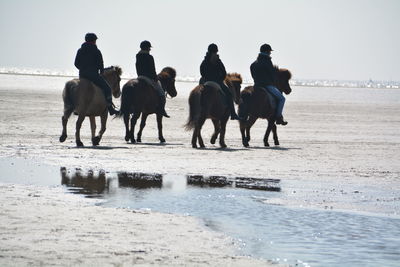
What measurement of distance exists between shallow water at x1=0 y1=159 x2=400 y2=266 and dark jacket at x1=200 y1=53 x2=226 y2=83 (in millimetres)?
5478

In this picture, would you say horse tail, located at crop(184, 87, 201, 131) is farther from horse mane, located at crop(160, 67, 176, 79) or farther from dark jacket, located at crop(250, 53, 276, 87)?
horse mane, located at crop(160, 67, 176, 79)

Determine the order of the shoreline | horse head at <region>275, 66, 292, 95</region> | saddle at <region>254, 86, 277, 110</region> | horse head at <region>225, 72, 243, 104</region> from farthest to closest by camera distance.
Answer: horse head at <region>275, 66, 292, 95</region>, saddle at <region>254, 86, 277, 110</region>, horse head at <region>225, 72, 243, 104</region>, the shoreline

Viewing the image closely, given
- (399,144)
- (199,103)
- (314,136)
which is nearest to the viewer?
(199,103)

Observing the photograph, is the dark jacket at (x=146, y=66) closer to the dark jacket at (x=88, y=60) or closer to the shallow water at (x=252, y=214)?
the dark jacket at (x=88, y=60)

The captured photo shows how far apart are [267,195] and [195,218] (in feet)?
7.95

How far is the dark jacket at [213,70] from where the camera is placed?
20125mm

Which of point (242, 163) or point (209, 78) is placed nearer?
point (242, 163)

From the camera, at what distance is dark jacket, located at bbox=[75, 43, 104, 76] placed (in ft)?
63.8

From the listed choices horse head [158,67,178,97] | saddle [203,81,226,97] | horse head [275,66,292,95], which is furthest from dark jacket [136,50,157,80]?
horse head [275,66,292,95]

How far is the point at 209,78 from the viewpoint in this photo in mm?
20203

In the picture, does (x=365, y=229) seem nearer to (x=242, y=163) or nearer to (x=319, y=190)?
(x=319, y=190)

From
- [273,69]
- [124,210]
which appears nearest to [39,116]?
[273,69]

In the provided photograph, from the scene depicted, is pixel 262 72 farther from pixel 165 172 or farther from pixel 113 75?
pixel 165 172

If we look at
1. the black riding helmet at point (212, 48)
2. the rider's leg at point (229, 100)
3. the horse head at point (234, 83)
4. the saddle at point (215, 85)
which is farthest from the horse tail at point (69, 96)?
the horse head at point (234, 83)
